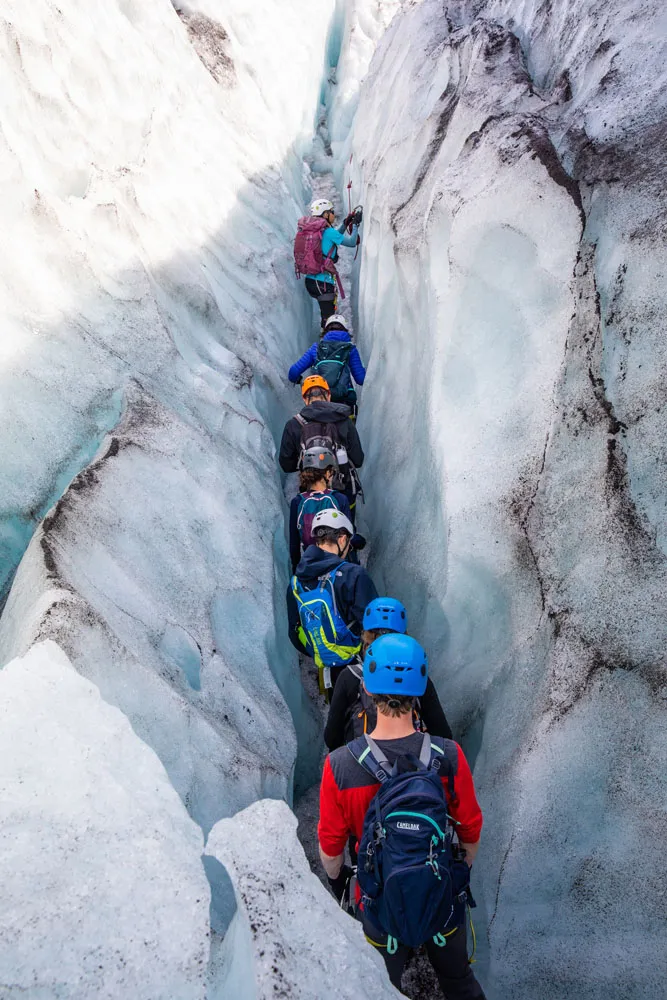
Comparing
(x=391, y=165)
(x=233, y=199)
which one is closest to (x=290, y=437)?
(x=391, y=165)

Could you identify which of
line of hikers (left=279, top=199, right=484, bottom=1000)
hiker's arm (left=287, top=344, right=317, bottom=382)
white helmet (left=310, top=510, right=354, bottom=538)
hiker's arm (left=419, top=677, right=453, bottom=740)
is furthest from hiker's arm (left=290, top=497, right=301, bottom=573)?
hiker's arm (left=287, top=344, right=317, bottom=382)

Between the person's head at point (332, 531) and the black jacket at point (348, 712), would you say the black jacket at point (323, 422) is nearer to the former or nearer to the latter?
the person's head at point (332, 531)

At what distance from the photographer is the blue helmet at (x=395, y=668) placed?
216 centimetres

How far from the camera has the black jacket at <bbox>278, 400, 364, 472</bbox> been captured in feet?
14.5

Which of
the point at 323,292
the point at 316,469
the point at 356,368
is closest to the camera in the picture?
the point at 316,469

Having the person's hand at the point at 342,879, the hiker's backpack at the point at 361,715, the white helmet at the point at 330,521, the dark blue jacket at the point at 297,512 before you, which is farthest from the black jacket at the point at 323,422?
the person's hand at the point at 342,879

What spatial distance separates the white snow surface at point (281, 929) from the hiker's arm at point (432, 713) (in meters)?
0.92

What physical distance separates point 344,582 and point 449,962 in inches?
61.8

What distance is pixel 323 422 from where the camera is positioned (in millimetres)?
4395

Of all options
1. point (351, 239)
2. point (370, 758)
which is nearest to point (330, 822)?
point (370, 758)

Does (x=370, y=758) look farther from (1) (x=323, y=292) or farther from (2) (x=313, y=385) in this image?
(1) (x=323, y=292)

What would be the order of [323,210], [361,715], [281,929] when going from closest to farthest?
[281,929] < [361,715] < [323,210]

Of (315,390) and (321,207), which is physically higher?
(321,207)

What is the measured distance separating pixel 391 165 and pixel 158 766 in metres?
6.43
